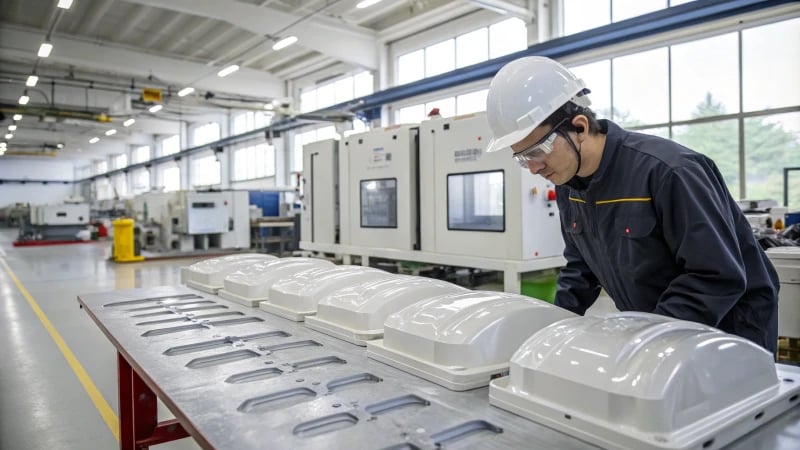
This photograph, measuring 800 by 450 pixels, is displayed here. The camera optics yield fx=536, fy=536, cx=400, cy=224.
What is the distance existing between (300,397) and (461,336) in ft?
1.32

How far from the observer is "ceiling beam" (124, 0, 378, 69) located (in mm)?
9219

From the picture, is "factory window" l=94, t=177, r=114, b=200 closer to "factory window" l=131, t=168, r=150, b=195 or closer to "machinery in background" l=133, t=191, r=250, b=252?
"factory window" l=131, t=168, r=150, b=195

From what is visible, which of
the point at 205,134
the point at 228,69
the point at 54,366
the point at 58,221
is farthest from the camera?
the point at 205,134

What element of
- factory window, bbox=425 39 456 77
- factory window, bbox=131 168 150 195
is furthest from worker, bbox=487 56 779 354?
factory window, bbox=131 168 150 195

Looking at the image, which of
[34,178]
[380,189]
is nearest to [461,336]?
[380,189]

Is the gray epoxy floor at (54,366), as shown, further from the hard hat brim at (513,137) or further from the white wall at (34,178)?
the white wall at (34,178)

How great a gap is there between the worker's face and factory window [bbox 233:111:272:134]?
54.8 ft

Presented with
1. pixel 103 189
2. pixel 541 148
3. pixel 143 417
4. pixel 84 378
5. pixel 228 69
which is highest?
pixel 228 69

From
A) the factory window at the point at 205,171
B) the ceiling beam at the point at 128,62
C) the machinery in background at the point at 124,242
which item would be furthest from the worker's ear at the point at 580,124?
the factory window at the point at 205,171

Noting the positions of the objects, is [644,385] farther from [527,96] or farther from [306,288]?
[306,288]

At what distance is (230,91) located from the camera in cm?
1397

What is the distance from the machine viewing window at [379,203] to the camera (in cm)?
580

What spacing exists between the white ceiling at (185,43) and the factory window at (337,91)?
15.2 inches

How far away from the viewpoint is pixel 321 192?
6984 mm
